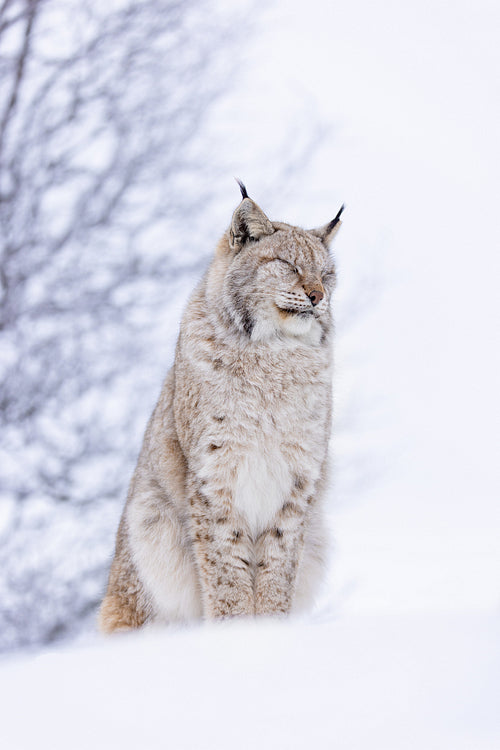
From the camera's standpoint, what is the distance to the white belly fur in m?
3.88

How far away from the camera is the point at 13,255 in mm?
7438

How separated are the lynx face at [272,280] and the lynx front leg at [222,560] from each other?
85cm

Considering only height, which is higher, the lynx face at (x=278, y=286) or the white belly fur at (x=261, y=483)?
the lynx face at (x=278, y=286)

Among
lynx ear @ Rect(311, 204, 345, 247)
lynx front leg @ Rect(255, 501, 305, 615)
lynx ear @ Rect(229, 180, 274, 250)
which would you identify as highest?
lynx ear @ Rect(229, 180, 274, 250)

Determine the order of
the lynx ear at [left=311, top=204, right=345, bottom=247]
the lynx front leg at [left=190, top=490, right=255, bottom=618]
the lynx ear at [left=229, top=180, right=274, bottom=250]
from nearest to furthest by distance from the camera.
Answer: the lynx front leg at [left=190, top=490, right=255, bottom=618]
the lynx ear at [left=229, top=180, right=274, bottom=250]
the lynx ear at [left=311, top=204, right=345, bottom=247]

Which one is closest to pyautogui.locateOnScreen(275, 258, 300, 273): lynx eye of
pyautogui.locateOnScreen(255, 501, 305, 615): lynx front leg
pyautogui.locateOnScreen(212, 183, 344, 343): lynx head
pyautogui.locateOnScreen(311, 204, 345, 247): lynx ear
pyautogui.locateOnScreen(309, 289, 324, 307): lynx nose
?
pyautogui.locateOnScreen(212, 183, 344, 343): lynx head

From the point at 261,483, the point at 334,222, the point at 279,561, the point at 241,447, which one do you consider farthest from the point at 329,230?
the point at 279,561

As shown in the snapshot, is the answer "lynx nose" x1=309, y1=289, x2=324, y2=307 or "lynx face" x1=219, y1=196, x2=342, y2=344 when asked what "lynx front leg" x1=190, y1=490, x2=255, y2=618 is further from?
"lynx nose" x1=309, y1=289, x2=324, y2=307

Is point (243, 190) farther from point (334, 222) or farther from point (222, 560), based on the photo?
point (222, 560)

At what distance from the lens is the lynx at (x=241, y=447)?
12.7ft

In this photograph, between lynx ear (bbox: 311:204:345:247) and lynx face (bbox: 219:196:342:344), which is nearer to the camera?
lynx face (bbox: 219:196:342:344)

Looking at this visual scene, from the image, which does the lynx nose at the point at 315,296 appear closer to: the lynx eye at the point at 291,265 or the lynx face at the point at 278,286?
the lynx face at the point at 278,286

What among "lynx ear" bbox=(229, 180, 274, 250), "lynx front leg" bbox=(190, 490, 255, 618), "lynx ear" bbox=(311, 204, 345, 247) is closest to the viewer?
"lynx front leg" bbox=(190, 490, 255, 618)

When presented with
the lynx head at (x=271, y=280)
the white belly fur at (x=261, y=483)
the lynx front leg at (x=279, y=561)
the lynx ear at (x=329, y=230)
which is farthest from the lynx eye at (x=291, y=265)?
the lynx front leg at (x=279, y=561)
